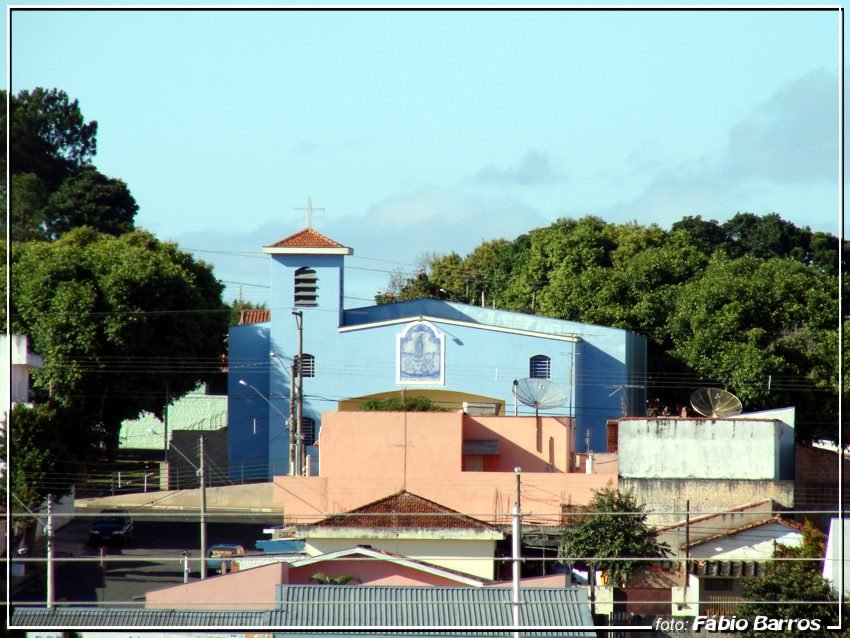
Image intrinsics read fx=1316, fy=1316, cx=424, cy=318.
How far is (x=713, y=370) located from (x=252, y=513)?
13030 millimetres

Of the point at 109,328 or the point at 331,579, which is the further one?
the point at 109,328

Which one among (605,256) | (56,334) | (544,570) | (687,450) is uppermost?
(605,256)

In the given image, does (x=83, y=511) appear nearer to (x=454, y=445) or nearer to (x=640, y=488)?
(x=454, y=445)

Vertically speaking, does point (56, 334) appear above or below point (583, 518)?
above

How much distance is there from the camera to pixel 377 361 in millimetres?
34812

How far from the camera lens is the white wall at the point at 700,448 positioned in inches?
1000

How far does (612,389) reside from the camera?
3469 centimetres

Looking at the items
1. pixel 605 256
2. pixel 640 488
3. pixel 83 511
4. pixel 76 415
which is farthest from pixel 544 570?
pixel 605 256

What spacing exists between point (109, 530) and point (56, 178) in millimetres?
25570

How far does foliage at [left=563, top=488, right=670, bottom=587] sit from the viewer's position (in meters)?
21.5

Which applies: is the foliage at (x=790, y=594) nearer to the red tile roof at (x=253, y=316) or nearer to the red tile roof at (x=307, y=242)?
the red tile roof at (x=307, y=242)

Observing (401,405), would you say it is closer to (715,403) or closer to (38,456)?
(715,403)

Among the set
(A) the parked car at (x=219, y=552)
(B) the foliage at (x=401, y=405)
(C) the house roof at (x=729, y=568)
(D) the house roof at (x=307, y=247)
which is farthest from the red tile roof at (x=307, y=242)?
(C) the house roof at (x=729, y=568)

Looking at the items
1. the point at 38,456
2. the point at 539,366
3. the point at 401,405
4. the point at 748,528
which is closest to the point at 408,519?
the point at 748,528
